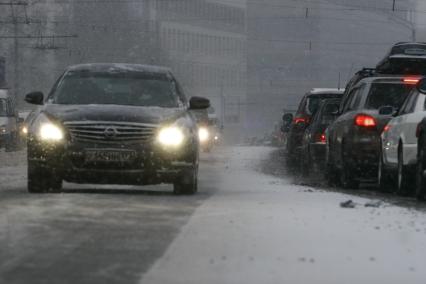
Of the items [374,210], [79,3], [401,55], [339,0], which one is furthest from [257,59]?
[374,210]

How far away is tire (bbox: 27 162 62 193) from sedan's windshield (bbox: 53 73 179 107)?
3.75 feet

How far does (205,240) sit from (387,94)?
10341 millimetres

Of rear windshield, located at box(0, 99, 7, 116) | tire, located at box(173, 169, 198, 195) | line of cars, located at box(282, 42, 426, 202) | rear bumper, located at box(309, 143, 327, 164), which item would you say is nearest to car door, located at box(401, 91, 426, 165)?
line of cars, located at box(282, 42, 426, 202)

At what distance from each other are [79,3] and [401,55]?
353 feet

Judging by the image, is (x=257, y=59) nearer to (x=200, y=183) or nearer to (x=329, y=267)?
(x=200, y=183)

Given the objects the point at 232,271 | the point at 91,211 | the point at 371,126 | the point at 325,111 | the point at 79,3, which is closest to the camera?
the point at 232,271

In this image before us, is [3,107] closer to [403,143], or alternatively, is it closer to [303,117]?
[303,117]

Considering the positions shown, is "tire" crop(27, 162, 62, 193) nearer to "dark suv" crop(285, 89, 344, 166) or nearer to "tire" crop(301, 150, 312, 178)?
"tire" crop(301, 150, 312, 178)

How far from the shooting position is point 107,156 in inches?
559

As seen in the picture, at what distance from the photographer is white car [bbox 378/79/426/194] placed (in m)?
16.3

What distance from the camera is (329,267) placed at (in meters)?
7.78

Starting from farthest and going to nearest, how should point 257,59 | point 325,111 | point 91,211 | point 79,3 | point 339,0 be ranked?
point 339,0, point 257,59, point 79,3, point 325,111, point 91,211

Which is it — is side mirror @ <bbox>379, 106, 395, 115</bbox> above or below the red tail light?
above

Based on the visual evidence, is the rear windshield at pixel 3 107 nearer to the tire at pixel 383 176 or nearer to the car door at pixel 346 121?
the car door at pixel 346 121
